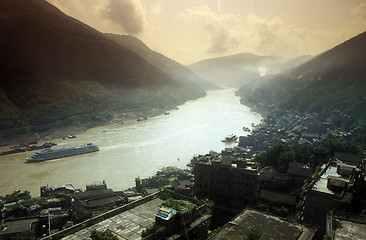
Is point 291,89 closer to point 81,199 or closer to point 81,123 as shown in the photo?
point 81,123

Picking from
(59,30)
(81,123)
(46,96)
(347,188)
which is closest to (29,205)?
(347,188)

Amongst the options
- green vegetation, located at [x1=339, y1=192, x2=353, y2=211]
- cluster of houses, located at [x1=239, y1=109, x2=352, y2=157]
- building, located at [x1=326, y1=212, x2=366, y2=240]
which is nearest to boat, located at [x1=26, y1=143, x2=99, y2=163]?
cluster of houses, located at [x1=239, y1=109, x2=352, y2=157]

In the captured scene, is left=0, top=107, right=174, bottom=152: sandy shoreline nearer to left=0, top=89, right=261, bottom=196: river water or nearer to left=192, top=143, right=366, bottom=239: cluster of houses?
left=0, top=89, right=261, bottom=196: river water

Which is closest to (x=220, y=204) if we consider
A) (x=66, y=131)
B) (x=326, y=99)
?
(x=66, y=131)

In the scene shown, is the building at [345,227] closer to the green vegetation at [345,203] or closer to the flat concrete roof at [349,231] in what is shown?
the flat concrete roof at [349,231]

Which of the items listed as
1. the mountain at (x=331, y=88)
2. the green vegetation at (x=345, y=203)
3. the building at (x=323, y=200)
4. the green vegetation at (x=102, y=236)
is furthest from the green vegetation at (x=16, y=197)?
the mountain at (x=331, y=88)
